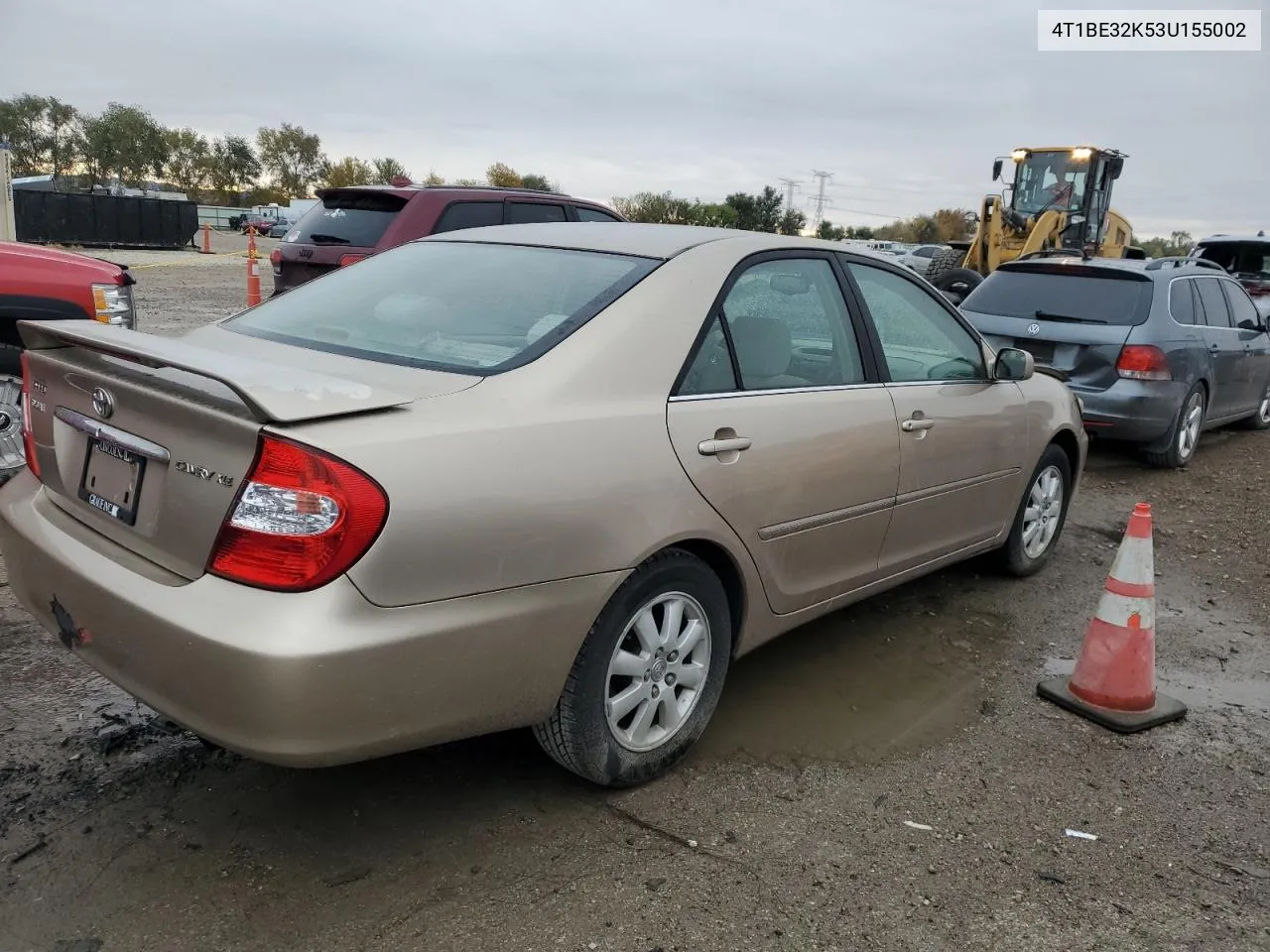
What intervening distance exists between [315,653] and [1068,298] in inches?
276

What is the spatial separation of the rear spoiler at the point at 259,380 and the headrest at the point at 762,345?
47.1 inches

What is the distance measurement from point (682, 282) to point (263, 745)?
1747 mm

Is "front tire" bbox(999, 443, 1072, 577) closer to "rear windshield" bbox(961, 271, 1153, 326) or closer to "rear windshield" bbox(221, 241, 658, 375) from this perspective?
"rear windshield" bbox(221, 241, 658, 375)

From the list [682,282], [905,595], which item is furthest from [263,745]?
[905,595]

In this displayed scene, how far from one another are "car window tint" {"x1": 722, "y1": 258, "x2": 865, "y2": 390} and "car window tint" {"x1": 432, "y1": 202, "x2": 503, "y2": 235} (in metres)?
4.66

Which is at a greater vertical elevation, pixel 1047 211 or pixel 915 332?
pixel 1047 211

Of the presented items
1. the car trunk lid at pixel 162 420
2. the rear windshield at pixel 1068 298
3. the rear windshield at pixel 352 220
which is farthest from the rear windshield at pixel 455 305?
the rear windshield at pixel 1068 298

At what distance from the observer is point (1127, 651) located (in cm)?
364

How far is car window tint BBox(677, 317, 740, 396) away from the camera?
9.70 ft

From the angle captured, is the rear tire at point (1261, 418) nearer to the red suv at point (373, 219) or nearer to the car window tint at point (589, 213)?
the car window tint at point (589, 213)

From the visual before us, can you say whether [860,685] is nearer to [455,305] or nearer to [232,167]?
[455,305]

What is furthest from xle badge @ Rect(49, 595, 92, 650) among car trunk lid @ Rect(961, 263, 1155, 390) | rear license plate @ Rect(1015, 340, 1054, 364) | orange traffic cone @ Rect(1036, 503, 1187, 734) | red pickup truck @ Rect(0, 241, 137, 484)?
rear license plate @ Rect(1015, 340, 1054, 364)

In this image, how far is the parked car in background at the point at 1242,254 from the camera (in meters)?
14.8

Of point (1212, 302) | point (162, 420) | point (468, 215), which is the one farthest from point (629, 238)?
point (1212, 302)
